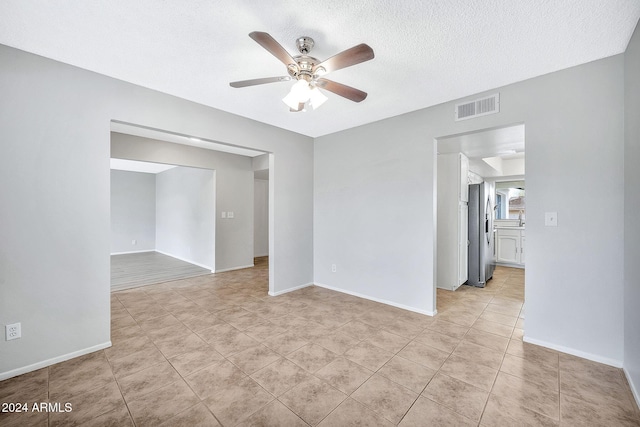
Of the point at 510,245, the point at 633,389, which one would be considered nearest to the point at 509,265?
the point at 510,245

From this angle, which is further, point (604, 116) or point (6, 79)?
point (604, 116)

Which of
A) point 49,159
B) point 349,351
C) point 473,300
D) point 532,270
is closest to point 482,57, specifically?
point 532,270

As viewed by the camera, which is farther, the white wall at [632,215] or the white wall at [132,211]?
the white wall at [132,211]

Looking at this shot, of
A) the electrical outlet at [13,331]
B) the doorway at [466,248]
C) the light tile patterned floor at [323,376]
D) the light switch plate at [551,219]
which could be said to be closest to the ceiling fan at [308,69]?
the doorway at [466,248]

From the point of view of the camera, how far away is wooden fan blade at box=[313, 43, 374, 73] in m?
1.58

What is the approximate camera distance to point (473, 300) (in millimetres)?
3715

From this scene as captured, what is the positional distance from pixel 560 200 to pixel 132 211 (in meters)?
9.52

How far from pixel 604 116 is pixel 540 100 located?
0.47 m

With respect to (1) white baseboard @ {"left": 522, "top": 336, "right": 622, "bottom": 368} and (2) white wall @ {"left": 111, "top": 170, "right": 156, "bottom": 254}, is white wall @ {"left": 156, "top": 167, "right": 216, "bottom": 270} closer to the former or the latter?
(2) white wall @ {"left": 111, "top": 170, "right": 156, "bottom": 254}

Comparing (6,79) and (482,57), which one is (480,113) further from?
(6,79)

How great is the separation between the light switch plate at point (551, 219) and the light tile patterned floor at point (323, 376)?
114cm

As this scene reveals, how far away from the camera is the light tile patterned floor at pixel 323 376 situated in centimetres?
159

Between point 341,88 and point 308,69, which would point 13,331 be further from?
point 341,88

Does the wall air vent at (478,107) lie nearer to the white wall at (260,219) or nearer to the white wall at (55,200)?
the white wall at (55,200)
